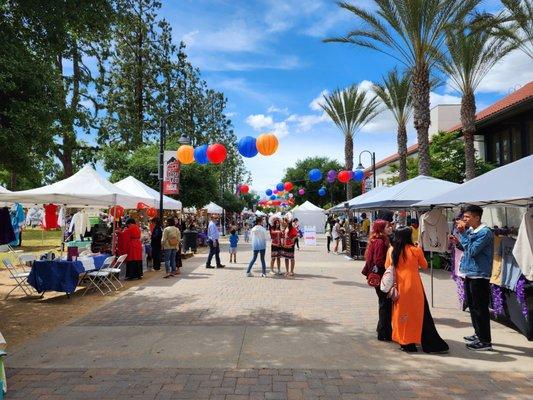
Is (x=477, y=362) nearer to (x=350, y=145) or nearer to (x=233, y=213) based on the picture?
(x=350, y=145)

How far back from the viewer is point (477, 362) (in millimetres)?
5250

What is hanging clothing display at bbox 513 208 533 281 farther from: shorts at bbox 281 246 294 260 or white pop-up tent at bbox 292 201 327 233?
white pop-up tent at bbox 292 201 327 233

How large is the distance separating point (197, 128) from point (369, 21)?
28.4m

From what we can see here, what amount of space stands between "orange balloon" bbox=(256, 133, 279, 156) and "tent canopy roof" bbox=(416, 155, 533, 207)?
22.7 feet

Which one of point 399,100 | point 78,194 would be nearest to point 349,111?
point 399,100

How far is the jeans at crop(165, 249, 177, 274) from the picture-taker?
13039 mm

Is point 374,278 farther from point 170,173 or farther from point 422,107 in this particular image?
point 422,107

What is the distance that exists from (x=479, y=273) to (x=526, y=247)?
0.61m

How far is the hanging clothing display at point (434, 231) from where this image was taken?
8961 millimetres

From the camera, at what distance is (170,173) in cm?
1678

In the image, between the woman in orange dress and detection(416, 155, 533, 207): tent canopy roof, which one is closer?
detection(416, 155, 533, 207): tent canopy roof

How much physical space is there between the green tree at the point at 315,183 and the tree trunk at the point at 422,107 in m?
41.4

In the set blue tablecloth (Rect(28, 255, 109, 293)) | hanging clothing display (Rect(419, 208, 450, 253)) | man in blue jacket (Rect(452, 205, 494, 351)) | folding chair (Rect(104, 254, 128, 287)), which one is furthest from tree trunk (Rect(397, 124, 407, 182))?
man in blue jacket (Rect(452, 205, 494, 351))

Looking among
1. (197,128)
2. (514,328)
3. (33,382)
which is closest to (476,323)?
(514,328)
